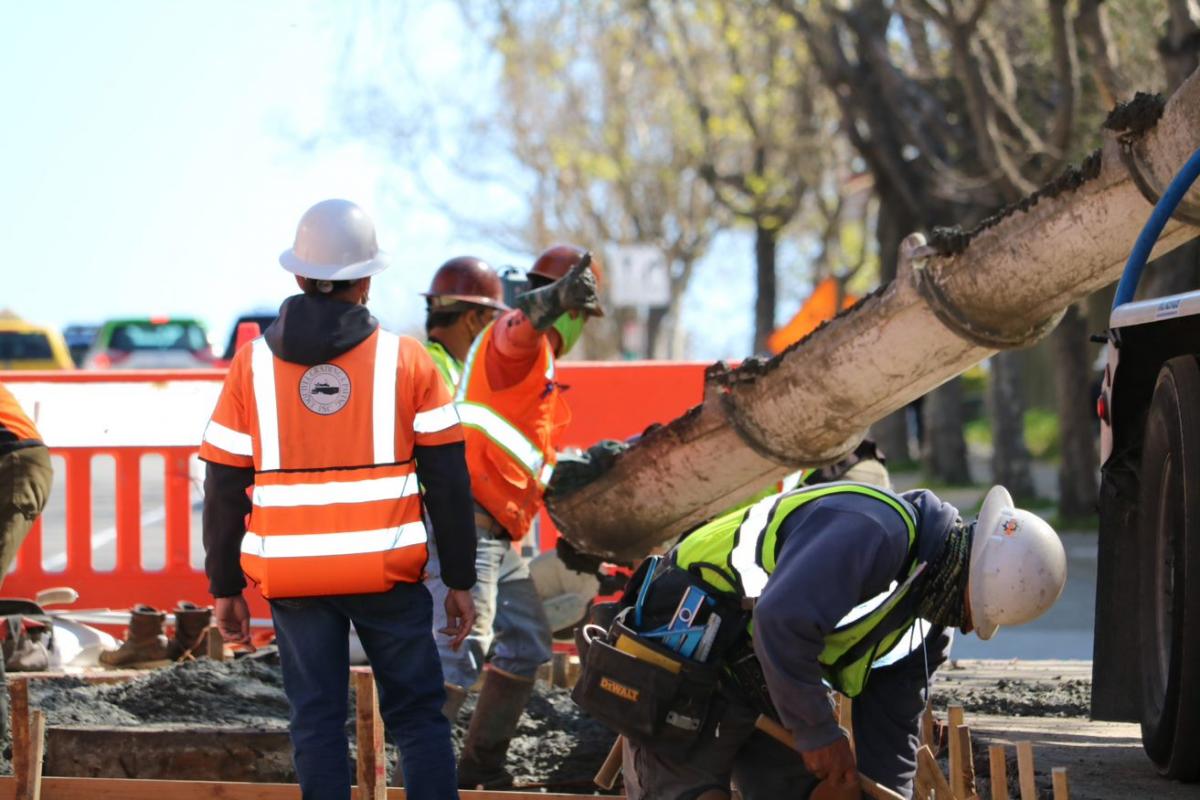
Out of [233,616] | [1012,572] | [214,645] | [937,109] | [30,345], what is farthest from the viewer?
[30,345]

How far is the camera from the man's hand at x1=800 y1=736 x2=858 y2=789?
4145 millimetres

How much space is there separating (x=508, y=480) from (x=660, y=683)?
1943 millimetres

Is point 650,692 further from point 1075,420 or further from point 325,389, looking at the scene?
point 1075,420

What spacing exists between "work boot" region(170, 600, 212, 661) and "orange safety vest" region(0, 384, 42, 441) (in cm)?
119

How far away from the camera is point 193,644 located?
308 inches

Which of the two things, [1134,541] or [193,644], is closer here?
[1134,541]

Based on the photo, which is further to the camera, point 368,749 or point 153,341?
point 153,341

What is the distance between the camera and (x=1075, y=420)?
16.9m

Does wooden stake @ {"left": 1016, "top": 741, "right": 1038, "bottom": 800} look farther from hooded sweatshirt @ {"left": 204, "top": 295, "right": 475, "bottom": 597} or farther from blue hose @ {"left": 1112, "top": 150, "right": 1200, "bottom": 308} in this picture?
hooded sweatshirt @ {"left": 204, "top": 295, "right": 475, "bottom": 597}

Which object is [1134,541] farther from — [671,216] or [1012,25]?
[671,216]


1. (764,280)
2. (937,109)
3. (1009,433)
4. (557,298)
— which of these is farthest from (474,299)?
(764,280)

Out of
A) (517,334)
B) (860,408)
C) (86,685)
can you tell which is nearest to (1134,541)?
(860,408)

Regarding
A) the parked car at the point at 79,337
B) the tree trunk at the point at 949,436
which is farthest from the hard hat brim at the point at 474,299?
the parked car at the point at 79,337

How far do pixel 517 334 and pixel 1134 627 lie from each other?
7.06 feet
